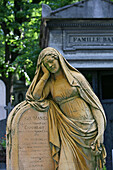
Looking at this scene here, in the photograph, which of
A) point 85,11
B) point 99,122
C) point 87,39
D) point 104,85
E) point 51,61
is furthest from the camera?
point 104,85

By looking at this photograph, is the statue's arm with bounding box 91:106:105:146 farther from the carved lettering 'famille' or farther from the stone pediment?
the stone pediment

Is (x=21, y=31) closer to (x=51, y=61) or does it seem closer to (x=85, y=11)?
(x=85, y=11)

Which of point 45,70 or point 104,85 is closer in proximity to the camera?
point 45,70

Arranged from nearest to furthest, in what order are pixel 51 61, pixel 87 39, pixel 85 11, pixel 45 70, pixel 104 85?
pixel 51 61 → pixel 45 70 → pixel 85 11 → pixel 87 39 → pixel 104 85

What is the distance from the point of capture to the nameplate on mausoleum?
1121cm

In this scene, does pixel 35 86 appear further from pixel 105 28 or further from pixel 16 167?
pixel 105 28

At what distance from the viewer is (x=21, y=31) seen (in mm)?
18656

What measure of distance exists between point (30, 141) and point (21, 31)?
12.6 metres

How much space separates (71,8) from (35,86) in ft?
16.1

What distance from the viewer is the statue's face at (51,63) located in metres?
6.62

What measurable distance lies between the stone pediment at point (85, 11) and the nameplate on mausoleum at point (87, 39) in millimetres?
463

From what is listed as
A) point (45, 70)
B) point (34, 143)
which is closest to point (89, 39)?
point (45, 70)

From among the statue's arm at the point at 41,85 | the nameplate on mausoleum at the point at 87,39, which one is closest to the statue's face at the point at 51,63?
the statue's arm at the point at 41,85

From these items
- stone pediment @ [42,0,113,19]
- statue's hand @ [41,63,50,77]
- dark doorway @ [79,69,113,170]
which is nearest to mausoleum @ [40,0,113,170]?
stone pediment @ [42,0,113,19]
